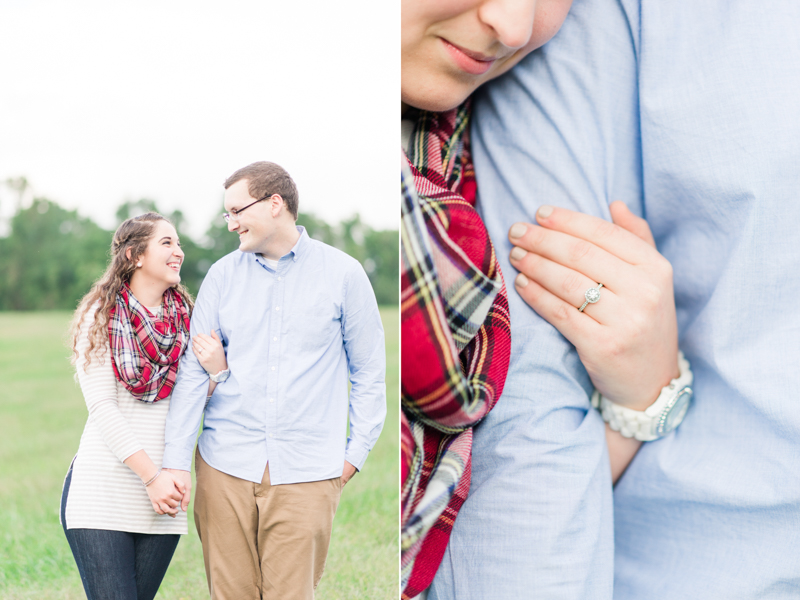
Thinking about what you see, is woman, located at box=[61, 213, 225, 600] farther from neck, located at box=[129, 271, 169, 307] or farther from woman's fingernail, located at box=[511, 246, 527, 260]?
woman's fingernail, located at box=[511, 246, 527, 260]

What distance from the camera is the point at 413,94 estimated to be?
2.17 feet

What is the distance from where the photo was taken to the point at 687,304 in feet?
2.63

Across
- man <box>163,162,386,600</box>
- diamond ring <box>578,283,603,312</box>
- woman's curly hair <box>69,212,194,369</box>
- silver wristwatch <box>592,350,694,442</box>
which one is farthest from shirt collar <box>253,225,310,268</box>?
silver wristwatch <box>592,350,694,442</box>

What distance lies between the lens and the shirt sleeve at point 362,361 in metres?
0.56

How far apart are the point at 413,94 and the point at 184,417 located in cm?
43

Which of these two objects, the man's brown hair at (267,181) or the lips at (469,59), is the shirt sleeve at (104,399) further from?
the lips at (469,59)

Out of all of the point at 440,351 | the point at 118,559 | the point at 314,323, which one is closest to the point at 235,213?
the point at 314,323

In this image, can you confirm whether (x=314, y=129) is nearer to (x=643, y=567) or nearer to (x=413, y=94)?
(x=413, y=94)

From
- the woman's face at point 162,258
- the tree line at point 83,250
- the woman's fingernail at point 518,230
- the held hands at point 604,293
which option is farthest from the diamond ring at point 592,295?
the woman's face at point 162,258

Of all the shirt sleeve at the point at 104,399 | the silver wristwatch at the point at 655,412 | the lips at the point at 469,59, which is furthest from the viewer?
the silver wristwatch at the point at 655,412

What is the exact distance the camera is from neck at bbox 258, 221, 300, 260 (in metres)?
0.54

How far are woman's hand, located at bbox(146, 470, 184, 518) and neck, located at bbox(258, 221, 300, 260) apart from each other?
23 cm

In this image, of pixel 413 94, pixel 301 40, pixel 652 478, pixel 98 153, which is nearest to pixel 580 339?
pixel 652 478

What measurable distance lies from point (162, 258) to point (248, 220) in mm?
Answer: 88
